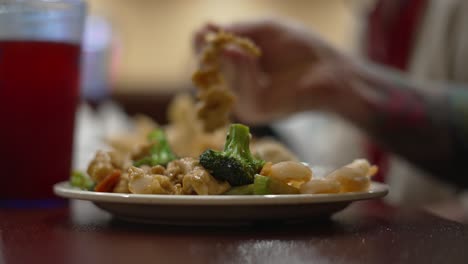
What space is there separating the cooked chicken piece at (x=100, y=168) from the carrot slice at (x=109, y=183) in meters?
0.03

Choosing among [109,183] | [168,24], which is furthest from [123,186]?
[168,24]

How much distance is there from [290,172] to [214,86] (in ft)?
0.88

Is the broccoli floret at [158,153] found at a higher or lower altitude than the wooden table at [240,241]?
higher

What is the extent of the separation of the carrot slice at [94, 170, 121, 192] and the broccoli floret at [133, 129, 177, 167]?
62 mm

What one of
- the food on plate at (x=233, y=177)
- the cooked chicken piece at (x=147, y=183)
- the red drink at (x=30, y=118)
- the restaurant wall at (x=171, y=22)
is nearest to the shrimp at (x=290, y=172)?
the food on plate at (x=233, y=177)

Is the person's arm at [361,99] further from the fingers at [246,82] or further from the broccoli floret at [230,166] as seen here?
the broccoli floret at [230,166]

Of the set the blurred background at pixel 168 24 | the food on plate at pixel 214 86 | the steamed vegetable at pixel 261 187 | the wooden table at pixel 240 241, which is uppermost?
the blurred background at pixel 168 24

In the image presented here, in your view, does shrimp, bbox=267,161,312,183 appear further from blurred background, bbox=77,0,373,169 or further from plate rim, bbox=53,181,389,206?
blurred background, bbox=77,0,373,169

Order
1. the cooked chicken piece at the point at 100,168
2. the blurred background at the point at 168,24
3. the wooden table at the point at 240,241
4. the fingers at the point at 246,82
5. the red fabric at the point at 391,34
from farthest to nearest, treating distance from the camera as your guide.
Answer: the blurred background at the point at 168,24 → the red fabric at the point at 391,34 → the fingers at the point at 246,82 → the cooked chicken piece at the point at 100,168 → the wooden table at the point at 240,241

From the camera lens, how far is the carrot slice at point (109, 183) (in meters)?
0.66

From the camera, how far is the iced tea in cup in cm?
87

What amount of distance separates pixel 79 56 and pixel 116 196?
434 mm

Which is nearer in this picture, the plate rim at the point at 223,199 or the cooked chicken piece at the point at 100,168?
the plate rim at the point at 223,199

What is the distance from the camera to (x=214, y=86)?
0.84 m
